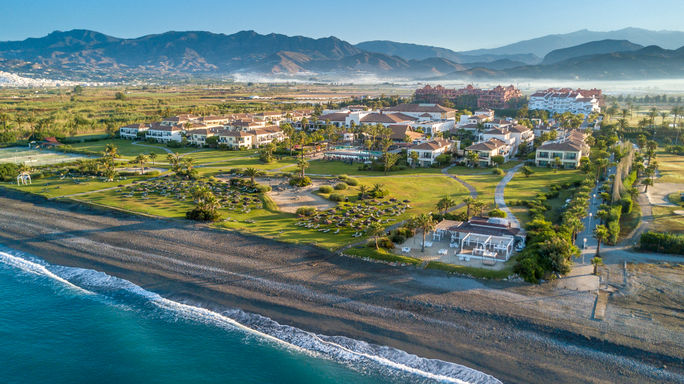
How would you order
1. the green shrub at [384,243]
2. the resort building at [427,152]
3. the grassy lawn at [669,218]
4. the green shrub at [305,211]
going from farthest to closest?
1. the resort building at [427,152]
2. the green shrub at [305,211]
3. the grassy lawn at [669,218]
4. the green shrub at [384,243]

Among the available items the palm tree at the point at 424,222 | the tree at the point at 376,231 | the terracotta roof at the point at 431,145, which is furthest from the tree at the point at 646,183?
the tree at the point at 376,231

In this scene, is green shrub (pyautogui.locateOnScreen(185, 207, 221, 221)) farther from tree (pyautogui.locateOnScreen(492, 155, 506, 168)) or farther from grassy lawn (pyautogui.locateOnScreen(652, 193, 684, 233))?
tree (pyautogui.locateOnScreen(492, 155, 506, 168))

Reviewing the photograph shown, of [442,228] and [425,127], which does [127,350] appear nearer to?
[442,228]

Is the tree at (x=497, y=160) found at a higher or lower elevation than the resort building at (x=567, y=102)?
lower

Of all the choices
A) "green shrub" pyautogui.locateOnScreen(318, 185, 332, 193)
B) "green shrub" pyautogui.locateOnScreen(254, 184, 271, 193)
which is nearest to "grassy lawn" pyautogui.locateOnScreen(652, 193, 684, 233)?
"green shrub" pyautogui.locateOnScreen(318, 185, 332, 193)

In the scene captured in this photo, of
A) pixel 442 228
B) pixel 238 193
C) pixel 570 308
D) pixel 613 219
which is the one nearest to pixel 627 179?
pixel 613 219

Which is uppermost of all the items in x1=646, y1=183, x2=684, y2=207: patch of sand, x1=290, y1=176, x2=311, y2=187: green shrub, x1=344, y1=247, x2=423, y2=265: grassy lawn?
x1=290, y1=176, x2=311, y2=187: green shrub

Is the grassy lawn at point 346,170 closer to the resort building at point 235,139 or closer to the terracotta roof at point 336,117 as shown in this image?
the resort building at point 235,139
